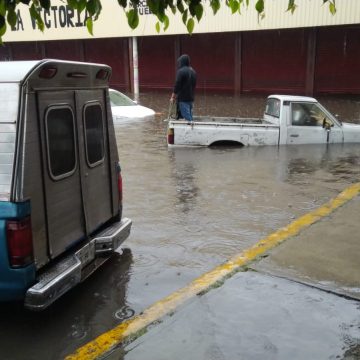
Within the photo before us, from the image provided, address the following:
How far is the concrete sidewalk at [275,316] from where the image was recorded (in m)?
3.50

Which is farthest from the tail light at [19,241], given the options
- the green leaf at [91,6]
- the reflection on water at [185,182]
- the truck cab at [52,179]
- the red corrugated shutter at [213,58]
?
the red corrugated shutter at [213,58]

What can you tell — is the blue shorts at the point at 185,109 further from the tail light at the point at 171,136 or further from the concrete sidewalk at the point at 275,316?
the concrete sidewalk at the point at 275,316

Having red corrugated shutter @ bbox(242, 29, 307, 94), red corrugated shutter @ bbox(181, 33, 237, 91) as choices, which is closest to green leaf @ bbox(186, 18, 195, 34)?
red corrugated shutter @ bbox(242, 29, 307, 94)

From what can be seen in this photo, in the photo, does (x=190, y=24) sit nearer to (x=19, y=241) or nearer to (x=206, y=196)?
(x=19, y=241)

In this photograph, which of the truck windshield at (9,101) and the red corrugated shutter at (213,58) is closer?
the truck windshield at (9,101)

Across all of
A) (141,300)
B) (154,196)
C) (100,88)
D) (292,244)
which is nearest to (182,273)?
(141,300)

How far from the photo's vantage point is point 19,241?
3.63m

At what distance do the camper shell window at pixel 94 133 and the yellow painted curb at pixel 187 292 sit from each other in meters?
1.49

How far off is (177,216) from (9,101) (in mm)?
3607

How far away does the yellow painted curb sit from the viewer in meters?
3.63

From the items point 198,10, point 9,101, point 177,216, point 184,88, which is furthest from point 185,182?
point 198,10

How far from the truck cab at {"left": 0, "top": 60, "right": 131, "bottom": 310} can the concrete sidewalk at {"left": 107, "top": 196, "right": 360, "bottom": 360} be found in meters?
0.93

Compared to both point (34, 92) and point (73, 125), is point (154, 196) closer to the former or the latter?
point (73, 125)

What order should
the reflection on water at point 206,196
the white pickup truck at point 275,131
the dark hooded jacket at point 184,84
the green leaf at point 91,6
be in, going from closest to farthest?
1. the green leaf at point 91,6
2. the reflection on water at point 206,196
3. the white pickup truck at point 275,131
4. the dark hooded jacket at point 184,84
